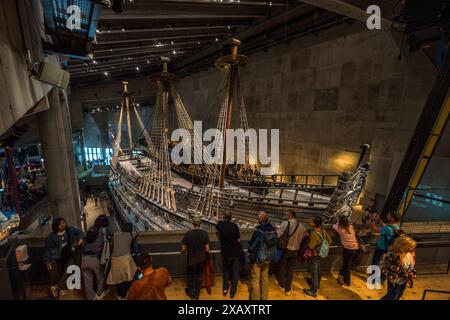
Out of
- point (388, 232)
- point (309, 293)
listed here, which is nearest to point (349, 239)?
point (388, 232)

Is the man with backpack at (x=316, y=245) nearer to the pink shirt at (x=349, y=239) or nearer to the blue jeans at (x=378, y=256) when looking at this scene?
the pink shirt at (x=349, y=239)

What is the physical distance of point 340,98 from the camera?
9922mm

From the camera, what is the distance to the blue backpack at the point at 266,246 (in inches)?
121

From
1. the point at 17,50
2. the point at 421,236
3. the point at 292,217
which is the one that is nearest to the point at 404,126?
the point at 421,236

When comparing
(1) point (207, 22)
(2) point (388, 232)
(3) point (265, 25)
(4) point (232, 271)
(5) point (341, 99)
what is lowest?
(4) point (232, 271)

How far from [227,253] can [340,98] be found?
945 cm

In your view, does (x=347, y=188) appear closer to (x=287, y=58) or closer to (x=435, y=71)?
(x=435, y=71)

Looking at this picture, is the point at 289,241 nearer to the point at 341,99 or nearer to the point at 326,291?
the point at 326,291

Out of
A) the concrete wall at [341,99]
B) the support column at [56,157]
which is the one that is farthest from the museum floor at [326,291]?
the support column at [56,157]

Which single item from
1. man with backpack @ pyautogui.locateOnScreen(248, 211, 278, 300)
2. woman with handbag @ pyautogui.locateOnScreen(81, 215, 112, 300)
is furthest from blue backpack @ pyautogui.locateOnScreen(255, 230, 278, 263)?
woman with handbag @ pyautogui.locateOnScreen(81, 215, 112, 300)

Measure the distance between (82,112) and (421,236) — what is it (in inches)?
1302

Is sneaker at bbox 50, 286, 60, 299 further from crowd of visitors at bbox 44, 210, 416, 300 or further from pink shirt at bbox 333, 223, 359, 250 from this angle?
pink shirt at bbox 333, 223, 359, 250

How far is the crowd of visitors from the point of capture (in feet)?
9.66

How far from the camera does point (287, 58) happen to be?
1226 cm
